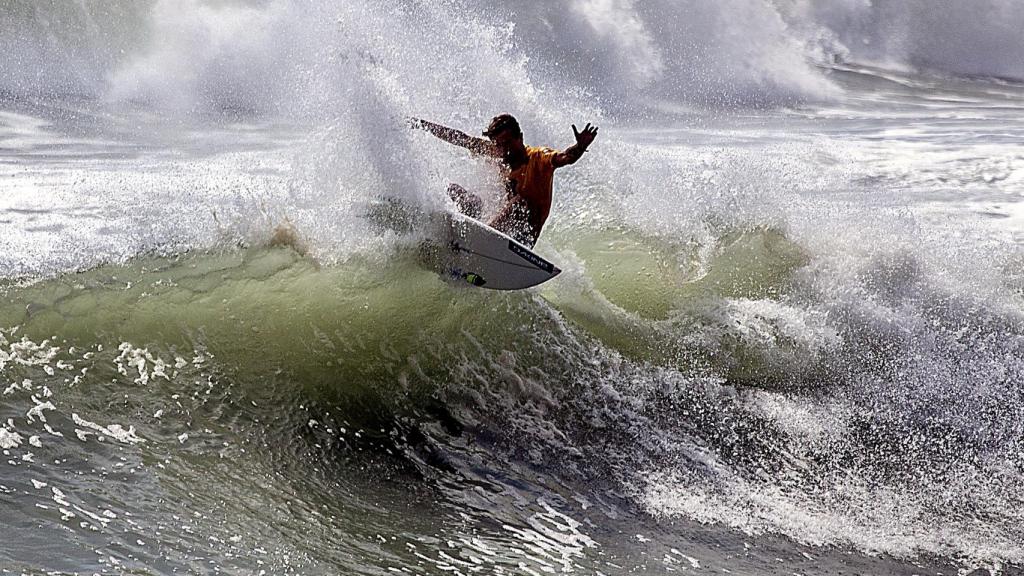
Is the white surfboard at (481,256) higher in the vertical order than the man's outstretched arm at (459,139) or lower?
lower

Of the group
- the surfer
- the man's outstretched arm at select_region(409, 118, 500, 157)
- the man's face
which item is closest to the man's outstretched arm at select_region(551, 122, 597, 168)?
the surfer

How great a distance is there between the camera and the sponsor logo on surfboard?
6.43 metres

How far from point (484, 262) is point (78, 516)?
3.14 m

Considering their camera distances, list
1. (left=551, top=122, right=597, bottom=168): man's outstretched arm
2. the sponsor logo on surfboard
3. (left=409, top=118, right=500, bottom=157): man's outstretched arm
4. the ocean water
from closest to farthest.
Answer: the ocean water
(left=551, top=122, right=597, bottom=168): man's outstretched arm
the sponsor logo on surfboard
(left=409, top=118, right=500, bottom=157): man's outstretched arm

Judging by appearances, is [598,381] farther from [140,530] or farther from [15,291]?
[15,291]

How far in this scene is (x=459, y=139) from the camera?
6.97 m

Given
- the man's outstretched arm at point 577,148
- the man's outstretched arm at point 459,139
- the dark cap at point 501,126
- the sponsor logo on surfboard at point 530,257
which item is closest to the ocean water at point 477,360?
the man's outstretched arm at point 459,139

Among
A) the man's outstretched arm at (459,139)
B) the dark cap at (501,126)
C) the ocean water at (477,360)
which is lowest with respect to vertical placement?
the ocean water at (477,360)

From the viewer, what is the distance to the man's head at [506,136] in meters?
6.75

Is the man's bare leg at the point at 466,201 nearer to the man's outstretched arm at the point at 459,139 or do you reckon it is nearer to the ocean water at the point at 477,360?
the ocean water at the point at 477,360

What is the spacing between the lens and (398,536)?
14.6 feet

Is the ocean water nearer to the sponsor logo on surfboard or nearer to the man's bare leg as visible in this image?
the man's bare leg

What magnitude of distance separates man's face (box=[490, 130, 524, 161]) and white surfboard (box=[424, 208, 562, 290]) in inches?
23.4

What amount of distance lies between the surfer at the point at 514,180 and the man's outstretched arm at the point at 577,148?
0.18 meters
